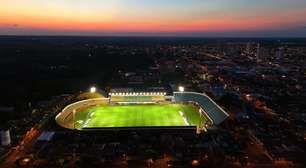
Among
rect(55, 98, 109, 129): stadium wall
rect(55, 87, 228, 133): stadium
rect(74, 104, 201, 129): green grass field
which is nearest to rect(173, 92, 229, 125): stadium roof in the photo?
rect(55, 87, 228, 133): stadium

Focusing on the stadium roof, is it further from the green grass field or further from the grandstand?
the grandstand

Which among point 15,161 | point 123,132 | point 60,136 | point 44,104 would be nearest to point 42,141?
point 60,136

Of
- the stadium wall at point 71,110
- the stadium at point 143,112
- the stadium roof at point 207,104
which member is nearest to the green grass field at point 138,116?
the stadium at point 143,112

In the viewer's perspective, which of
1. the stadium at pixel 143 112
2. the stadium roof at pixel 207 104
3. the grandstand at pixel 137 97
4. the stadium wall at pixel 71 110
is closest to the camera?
the stadium at pixel 143 112

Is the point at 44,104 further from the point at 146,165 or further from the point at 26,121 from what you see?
the point at 146,165

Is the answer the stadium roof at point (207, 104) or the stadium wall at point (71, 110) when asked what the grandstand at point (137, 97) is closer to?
the stadium wall at point (71, 110)
